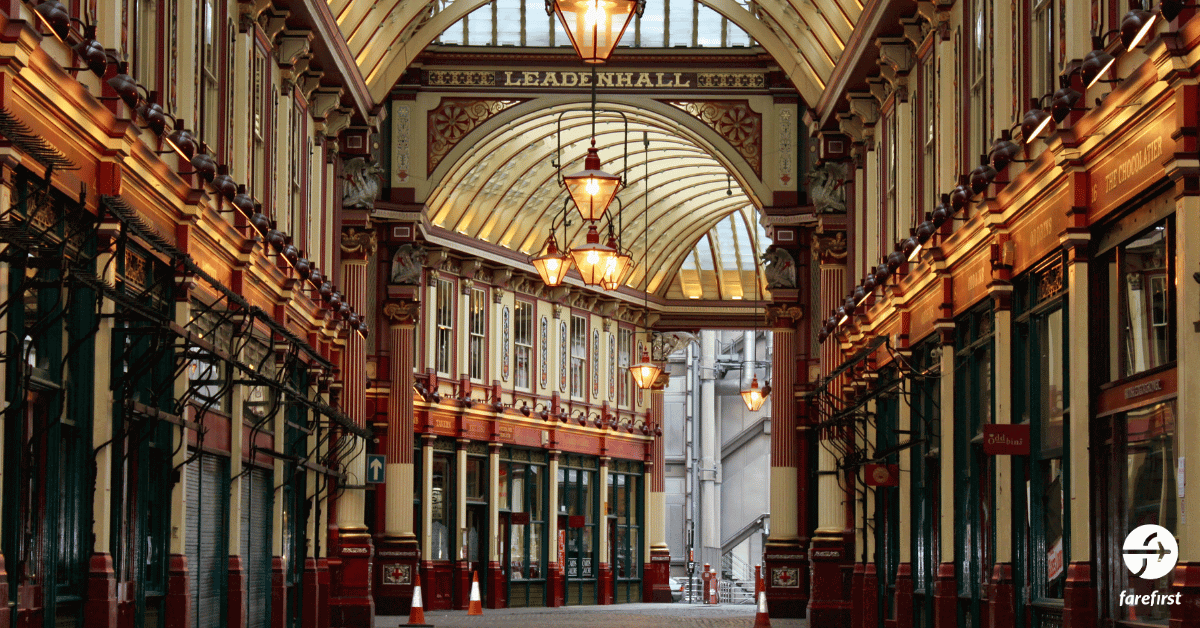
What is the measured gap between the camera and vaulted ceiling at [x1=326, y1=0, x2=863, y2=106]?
76.3 feet

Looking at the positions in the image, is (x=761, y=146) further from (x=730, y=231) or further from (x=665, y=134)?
(x=730, y=231)

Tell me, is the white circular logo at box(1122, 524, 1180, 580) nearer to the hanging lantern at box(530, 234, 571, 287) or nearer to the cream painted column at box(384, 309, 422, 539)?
the hanging lantern at box(530, 234, 571, 287)

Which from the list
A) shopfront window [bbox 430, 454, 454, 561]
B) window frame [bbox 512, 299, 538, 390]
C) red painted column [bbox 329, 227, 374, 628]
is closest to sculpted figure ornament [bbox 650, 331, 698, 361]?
window frame [bbox 512, 299, 538, 390]

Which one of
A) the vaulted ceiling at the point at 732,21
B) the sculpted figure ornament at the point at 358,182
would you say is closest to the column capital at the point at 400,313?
the sculpted figure ornament at the point at 358,182

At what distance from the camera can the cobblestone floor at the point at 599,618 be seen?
26953 millimetres

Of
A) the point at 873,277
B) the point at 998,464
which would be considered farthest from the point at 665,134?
the point at 998,464

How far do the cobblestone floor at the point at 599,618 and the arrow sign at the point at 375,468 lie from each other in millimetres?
2168

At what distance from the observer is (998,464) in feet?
49.6

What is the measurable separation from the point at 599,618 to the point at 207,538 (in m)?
14.8

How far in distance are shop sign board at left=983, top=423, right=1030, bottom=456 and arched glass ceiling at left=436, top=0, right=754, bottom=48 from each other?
17.1m

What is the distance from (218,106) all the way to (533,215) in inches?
821

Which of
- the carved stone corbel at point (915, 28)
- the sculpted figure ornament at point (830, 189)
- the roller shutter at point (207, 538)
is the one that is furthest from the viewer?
the sculpted figure ornament at point (830, 189)

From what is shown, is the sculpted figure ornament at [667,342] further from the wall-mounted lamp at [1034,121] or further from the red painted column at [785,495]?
the wall-mounted lamp at [1034,121]

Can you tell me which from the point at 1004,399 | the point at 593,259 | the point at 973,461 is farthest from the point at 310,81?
the point at 1004,399
